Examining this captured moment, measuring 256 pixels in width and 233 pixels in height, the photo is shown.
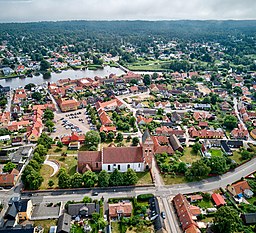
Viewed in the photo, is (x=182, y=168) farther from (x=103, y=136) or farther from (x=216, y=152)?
(x=103, y=136)

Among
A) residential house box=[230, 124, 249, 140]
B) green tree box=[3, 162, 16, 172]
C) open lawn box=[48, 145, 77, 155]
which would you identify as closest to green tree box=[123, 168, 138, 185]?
open lawn box=[48, 145, 77, 155]

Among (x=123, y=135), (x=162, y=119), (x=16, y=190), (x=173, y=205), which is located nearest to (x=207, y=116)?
(x=162, y=119)

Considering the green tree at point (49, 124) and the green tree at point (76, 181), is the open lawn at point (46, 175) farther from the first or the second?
the green tree at point (49, 124)

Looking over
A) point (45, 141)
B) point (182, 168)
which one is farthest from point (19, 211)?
point (182, 168)

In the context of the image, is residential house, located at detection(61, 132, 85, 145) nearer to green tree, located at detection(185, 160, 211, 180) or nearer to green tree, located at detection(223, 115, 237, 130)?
green tree, located at detection(185, 160, 211, 180)

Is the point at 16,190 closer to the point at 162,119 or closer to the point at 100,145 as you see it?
the point at 100,145
